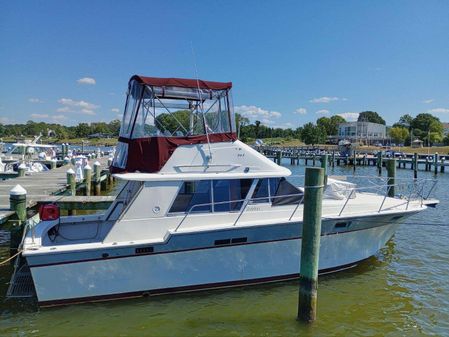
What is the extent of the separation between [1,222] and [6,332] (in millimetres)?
2881

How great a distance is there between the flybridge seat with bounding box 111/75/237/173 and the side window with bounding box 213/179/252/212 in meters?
0.94

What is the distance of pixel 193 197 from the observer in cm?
756

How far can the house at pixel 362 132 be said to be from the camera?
116m

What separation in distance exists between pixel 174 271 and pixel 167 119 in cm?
326

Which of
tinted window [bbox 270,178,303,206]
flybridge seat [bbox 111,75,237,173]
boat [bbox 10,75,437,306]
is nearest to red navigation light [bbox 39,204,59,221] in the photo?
boat [bbox 10,75,437,306]

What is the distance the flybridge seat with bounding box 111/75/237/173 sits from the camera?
757 cm

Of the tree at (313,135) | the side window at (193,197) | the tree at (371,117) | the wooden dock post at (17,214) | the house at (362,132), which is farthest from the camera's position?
the tree at (371,117)

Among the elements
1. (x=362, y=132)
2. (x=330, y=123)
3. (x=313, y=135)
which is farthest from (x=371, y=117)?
(x=313, y=135)

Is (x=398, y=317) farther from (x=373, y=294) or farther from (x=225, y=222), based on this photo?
(x=225, y=222)

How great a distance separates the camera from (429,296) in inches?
316

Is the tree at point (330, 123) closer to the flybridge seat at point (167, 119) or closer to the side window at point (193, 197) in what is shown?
the flybridge seat at point (167, 119)

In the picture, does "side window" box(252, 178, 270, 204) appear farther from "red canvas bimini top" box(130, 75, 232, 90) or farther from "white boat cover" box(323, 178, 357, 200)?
"red canvas bimini top" box(130, 75, 232, 90)

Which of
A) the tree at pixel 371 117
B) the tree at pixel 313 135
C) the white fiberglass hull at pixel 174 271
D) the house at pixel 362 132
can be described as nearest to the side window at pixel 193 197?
the white fiberglass hull at pixel 174 271

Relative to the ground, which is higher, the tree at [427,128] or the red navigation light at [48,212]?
the tree at [427,128]
